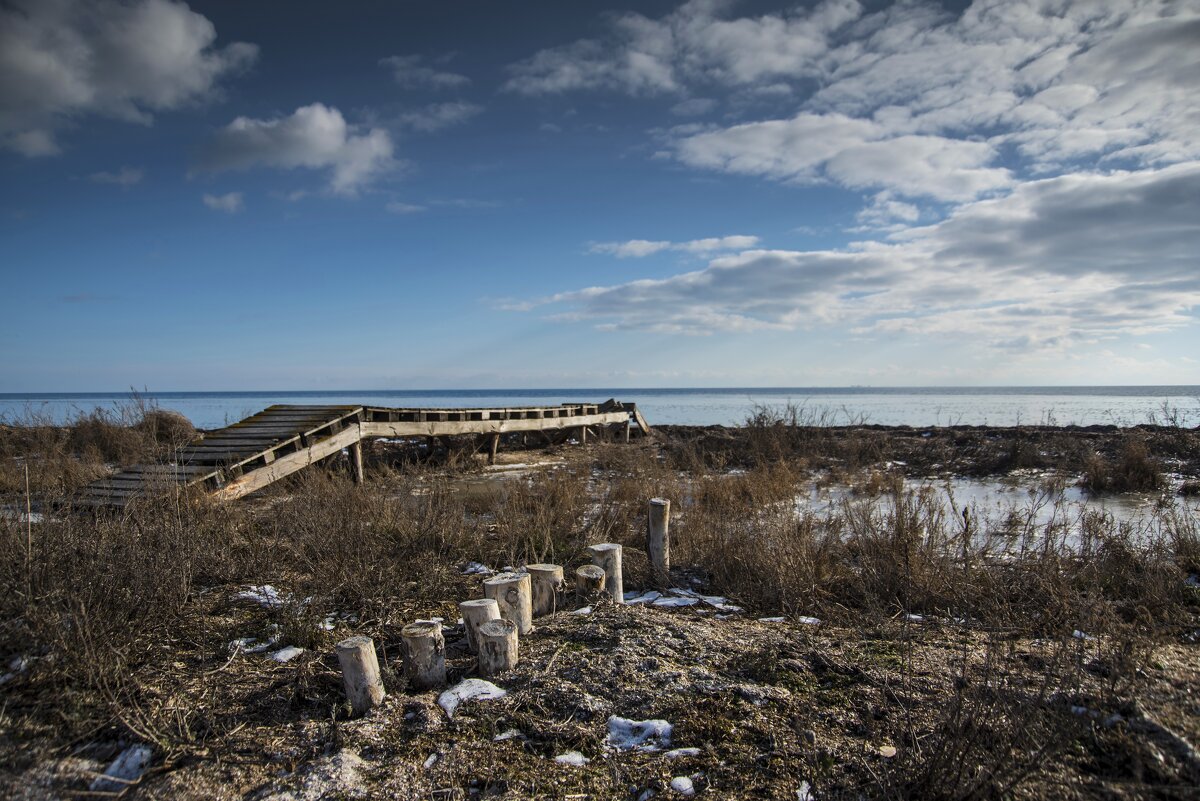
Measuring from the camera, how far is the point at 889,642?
421 cm

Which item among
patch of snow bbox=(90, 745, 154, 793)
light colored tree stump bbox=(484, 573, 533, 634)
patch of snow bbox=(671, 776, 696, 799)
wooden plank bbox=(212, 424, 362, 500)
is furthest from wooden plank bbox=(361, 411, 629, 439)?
patch of snow bbox=(671, 776, 696, 799)

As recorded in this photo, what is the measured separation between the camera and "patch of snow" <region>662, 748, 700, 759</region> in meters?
2.92

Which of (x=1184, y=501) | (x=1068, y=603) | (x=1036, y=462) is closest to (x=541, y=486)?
(x=1068, y=603)

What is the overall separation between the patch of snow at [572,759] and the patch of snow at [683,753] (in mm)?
358

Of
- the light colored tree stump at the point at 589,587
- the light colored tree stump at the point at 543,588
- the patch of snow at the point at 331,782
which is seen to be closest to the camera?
the patch of snow at the point at 331,782

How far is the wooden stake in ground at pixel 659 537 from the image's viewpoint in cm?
596

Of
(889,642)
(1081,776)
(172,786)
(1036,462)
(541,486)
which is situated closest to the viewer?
(1081,776)

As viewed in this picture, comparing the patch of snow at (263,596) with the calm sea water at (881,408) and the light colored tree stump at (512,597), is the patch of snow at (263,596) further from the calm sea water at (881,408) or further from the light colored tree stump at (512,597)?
the calm sea water at (881,408)

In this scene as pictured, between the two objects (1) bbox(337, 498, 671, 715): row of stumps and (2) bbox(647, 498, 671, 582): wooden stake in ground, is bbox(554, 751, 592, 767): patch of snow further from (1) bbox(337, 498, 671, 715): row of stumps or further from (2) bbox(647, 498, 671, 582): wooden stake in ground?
(2) bbox(647, 498, 671, 582): wooden stake in ground

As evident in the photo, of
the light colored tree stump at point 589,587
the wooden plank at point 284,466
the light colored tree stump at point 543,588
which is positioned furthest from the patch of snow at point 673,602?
the wooden plank at point 284,466

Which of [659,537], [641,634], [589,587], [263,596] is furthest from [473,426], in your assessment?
[641,634]

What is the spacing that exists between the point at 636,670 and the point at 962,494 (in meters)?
9.22

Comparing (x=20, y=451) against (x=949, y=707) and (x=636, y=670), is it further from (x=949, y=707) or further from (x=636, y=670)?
(x=949, y=707)

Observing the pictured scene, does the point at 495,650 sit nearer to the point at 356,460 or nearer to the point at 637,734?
the point at 637,734
